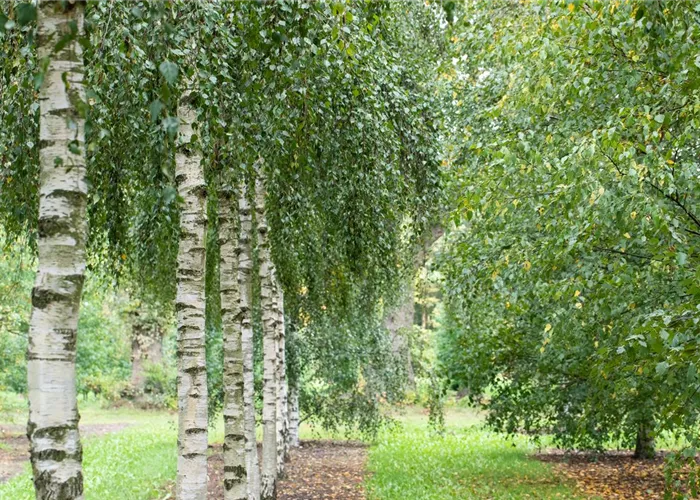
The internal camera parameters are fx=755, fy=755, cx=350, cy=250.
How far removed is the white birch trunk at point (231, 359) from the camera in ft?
20.9

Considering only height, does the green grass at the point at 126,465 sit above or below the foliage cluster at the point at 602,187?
below

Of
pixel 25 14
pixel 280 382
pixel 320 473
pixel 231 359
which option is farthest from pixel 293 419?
pixel 25 14

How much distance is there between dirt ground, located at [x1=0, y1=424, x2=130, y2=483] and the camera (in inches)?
607

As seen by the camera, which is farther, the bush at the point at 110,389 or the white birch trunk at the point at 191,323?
the bush at the point at 110,389

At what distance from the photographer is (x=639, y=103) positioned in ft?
19.5

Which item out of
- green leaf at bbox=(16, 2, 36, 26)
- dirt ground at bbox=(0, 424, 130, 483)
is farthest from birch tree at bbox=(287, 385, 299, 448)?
green leaf at bbox=(16, 2, 36, 26)

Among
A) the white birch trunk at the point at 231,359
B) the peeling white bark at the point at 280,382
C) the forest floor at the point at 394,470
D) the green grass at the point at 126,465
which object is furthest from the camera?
the green grass at the point at 126,465

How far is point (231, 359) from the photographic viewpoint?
653 centimetres

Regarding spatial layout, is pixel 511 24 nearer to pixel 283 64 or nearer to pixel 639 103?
pixel 639 103

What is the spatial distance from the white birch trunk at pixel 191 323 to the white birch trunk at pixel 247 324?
217 centimetres

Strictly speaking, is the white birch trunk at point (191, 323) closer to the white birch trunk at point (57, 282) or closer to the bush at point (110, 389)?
the white birch trunk at point (57, 282)

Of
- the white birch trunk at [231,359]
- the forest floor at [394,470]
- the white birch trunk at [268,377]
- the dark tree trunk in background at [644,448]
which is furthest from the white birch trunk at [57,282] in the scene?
the dark tree trunk in background at [644,448]

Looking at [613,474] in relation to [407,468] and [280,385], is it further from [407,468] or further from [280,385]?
[280,385]

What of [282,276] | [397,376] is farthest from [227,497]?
[397,376]
